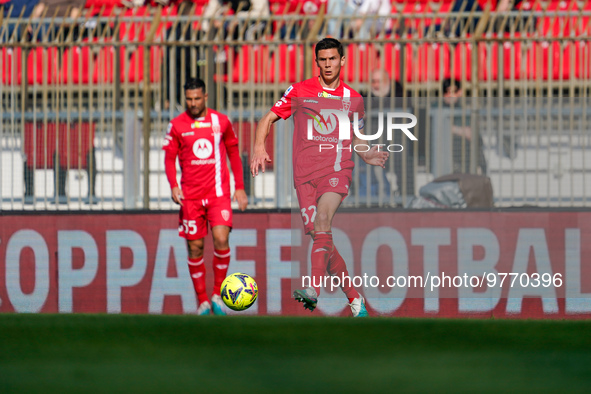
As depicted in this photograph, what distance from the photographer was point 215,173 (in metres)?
9.39

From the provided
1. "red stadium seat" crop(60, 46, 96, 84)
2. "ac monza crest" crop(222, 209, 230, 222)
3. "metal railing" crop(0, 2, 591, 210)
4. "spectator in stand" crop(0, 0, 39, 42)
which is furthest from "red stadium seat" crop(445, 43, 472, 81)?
"spectator in stand" crop(0, 0, 39, 42)

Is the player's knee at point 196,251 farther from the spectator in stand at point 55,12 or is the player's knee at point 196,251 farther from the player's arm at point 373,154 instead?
the spectator in stand at point 55,12

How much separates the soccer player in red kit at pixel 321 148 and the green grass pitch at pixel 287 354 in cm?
143

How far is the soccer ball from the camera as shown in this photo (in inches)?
339

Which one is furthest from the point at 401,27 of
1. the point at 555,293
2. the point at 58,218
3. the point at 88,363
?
the point at 88,363

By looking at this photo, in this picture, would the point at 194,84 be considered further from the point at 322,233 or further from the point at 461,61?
the point at 461,61

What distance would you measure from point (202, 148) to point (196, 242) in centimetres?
85

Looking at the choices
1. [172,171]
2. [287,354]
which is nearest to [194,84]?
[172,171]

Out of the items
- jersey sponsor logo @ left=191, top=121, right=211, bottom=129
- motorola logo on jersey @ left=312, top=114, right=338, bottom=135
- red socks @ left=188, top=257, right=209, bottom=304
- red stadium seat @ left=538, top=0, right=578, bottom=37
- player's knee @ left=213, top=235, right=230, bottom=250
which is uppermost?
red stadium seat @ left=538, top=0, right=578, bottom=37

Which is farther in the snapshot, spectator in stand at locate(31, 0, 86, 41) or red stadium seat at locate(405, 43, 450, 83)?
spectator in stand at locate(31, 0, 86, 41)

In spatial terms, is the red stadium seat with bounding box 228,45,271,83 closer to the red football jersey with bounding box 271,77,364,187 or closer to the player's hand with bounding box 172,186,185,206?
the player's hand with bounding box 172,186,185,206

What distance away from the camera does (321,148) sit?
8.35m

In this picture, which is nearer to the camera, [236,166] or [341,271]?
[341,271]

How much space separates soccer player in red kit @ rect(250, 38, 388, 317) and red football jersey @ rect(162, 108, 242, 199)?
34.2 inches
